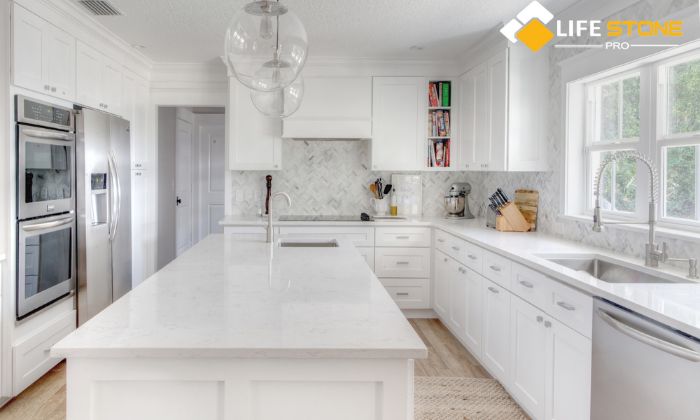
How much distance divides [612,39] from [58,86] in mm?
3480

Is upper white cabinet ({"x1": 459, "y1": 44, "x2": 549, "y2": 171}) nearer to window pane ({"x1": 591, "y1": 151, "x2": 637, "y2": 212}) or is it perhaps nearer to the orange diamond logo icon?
the orange diamond logo icon

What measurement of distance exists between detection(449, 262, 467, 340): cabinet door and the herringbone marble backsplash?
4.74 feet

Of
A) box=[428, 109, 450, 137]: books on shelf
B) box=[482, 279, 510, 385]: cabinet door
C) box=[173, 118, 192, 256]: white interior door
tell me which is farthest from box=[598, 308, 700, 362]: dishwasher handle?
box=[173, 118, 192, 256]: white interior door

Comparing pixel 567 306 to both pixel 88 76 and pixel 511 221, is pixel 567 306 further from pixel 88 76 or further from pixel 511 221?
pixel 88 76

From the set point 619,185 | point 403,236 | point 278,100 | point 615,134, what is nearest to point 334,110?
point 403,236

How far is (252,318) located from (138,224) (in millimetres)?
Result: 3564

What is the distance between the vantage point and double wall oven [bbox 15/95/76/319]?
2.65 metres

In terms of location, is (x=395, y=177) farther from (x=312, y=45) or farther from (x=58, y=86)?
(x=58, y=86)

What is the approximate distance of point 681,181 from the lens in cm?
236

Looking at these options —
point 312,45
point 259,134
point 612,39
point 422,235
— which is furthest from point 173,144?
point 612,39

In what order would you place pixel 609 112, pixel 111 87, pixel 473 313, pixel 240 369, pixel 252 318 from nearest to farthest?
1. pixel 240 369
2. pixel 252 318
3. pixel 609 112
4. pixel 473 313
5. pixel 111 87

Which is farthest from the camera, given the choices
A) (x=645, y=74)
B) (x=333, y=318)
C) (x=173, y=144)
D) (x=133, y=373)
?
(x=173, y=144)

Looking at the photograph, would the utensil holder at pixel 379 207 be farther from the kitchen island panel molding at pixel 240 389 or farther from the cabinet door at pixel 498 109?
the kitchen island panel molding at pixel 240 389

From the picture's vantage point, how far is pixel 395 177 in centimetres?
480
